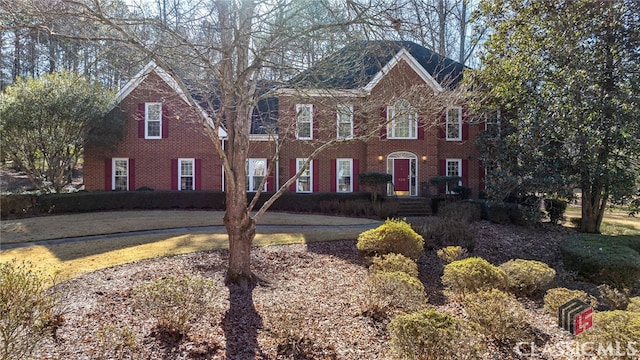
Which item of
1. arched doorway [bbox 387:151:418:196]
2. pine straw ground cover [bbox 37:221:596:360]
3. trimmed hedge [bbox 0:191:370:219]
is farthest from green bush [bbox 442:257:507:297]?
arched doorway [bbox 387:151:418:196]

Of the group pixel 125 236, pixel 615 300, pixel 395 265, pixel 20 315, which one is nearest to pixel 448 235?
pixel 395 265

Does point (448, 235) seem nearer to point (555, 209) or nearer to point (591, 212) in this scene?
point (591, 212)

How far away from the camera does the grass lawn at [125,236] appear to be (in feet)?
26.9

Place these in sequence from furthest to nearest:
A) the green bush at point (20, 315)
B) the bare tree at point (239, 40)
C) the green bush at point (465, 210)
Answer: the green bush at point (465, 210) → the bare tree at point (239, 40) → the green bush at point (20, 315)

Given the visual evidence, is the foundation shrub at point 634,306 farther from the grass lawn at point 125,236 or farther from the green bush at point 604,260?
the grass lawn at point 125,236

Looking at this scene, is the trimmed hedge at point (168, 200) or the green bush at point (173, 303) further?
the trimmed hedge at point (168, 200)

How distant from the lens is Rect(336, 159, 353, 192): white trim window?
62.2 feet

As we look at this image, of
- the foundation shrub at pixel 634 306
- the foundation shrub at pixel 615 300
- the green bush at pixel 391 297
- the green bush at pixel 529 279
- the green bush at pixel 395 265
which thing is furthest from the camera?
the green bush at pixel 395 265

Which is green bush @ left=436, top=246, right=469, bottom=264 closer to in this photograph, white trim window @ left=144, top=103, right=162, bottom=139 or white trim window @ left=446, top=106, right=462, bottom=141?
white trim window @ left=446, top=106, right=462, bottom=141

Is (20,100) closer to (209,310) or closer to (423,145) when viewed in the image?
(209,310)

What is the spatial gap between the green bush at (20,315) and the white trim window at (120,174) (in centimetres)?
1592

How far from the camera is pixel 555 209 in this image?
14938 mm

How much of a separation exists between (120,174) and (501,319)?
19086 millimetres

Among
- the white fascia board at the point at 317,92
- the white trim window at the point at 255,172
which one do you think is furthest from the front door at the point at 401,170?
the white fascia board at the point at 317,92
